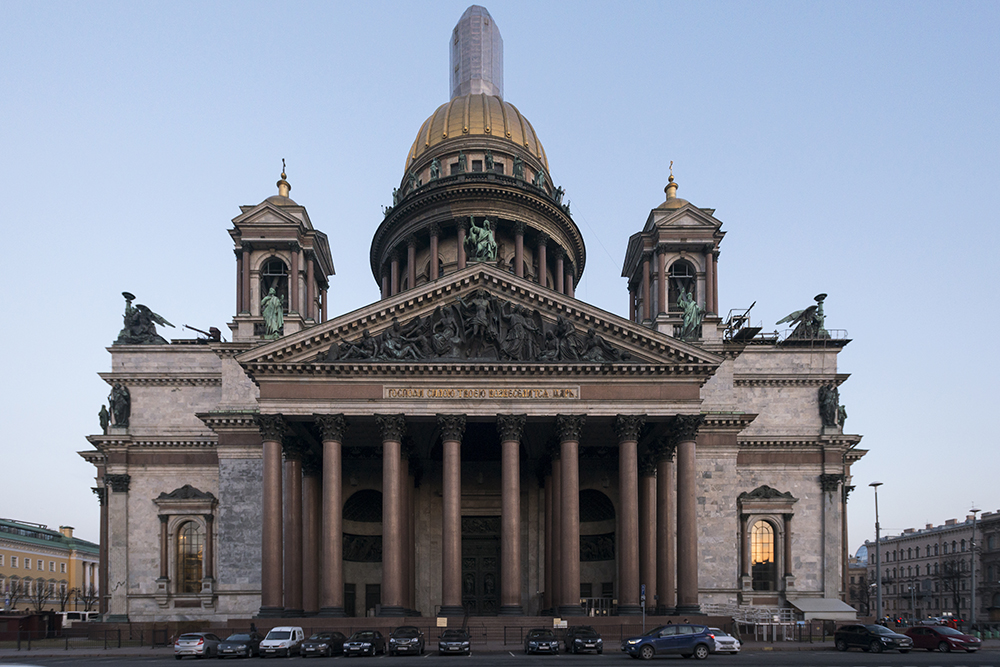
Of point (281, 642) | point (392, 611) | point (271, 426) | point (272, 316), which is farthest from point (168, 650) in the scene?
point (272, 316)

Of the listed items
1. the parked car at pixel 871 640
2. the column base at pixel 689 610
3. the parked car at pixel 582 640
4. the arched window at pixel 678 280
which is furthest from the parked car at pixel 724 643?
the arched window at pixel 678 280

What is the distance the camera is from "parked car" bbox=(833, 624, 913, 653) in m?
36.6

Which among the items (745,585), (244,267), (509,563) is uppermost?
(244,267)

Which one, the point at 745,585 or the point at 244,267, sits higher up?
the point at 244,267

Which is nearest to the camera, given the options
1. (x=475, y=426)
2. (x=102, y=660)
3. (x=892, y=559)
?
(x=102, y=660)

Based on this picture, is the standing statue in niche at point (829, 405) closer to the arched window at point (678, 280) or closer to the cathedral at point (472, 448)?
the cathedral at point (472, 448)

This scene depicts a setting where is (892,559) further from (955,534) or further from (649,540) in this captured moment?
(649,540)

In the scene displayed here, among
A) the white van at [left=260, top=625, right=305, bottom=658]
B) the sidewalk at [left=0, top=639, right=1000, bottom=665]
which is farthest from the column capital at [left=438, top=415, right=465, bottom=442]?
the white van at [left=260, top=625, right=305, bottom=658]

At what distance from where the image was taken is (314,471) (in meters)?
45.9

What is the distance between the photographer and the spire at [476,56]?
77875 mm

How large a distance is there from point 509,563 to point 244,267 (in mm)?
26399

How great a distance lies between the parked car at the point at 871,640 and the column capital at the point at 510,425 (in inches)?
662

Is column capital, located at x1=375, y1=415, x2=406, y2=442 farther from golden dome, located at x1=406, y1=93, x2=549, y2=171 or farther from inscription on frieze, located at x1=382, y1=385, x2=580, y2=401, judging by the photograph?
golden dome, located at x1=406, y1=93, x2=549, y2=171

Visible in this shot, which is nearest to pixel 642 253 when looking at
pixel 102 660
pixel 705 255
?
pixel 705 255
